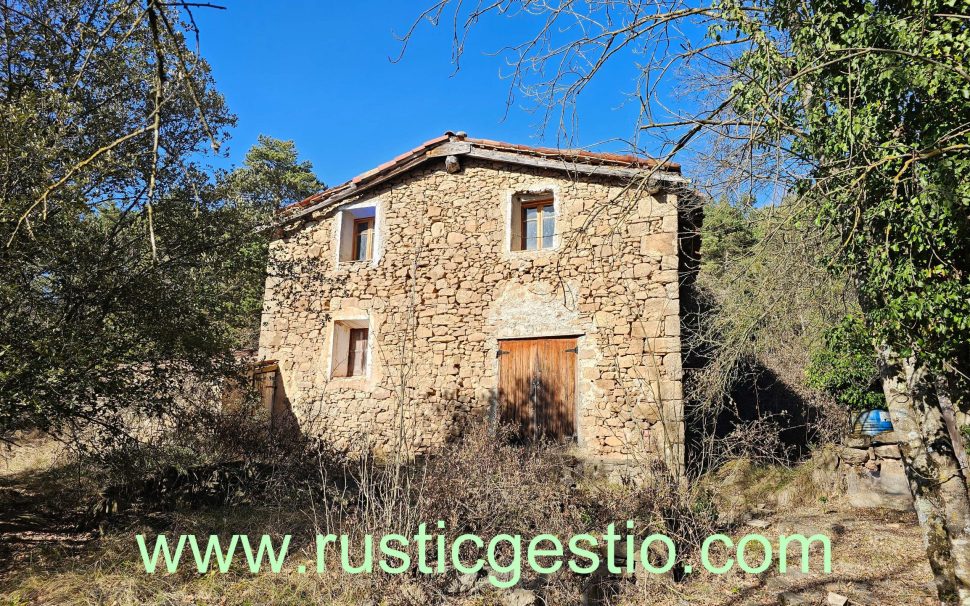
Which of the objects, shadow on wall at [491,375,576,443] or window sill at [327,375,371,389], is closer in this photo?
shadow on wall at [491,375,576,443]

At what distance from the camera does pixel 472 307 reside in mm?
9320

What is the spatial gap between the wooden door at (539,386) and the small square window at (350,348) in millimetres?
2705

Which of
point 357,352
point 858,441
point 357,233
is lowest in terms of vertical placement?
point 858,441

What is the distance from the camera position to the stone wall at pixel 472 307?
8.09 metres

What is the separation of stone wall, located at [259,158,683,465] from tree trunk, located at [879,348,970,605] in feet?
11.0

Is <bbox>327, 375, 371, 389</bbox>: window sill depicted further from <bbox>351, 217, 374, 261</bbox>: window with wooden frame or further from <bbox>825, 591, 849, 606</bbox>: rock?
<bbox>825, 591, 849, 606</bbox>: rock

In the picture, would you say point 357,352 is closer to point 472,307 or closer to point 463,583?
point 472,307

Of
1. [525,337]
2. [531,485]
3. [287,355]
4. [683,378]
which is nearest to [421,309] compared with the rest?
[525,337]

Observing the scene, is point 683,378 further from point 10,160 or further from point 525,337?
point 10,160

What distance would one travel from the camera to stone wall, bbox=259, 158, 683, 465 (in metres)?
8.09

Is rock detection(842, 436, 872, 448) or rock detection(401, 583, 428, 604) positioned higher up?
Result: rock detection(842, 436, 872, 448)

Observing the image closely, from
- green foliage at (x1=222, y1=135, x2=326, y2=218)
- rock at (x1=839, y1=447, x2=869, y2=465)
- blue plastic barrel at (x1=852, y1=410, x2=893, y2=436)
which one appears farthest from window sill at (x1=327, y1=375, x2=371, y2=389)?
green foliage at (x1=222, y1=135, x2=326, y2=218)

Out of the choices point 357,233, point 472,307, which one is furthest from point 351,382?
point 357,233

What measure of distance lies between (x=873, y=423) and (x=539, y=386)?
4209mm
